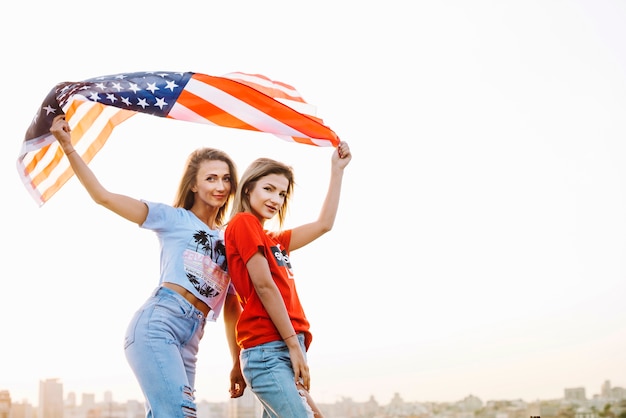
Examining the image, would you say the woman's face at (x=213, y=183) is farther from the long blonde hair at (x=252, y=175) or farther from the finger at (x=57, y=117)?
the finger at (x=57, y=117)

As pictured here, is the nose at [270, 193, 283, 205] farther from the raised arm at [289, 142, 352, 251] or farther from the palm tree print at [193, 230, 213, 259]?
the palm tree print at [193, 230, 213, 259]

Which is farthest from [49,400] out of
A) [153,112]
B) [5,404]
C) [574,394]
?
→ [153,112]

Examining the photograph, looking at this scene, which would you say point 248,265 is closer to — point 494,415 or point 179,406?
point 179,406

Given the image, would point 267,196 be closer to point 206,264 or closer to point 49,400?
point 206,264

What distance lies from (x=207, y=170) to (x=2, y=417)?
43.9 metres

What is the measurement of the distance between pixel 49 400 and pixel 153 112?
4060cm

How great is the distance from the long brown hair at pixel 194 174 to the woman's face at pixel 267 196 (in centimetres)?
35

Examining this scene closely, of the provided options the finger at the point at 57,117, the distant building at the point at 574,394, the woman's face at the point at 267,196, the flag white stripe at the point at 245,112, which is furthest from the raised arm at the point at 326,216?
the distant building at the point at 574,394

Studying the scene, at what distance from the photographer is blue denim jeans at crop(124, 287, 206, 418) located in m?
4.12

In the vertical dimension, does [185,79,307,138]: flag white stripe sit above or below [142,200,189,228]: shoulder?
above

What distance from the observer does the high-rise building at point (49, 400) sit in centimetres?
4158

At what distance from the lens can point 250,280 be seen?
4.25 m

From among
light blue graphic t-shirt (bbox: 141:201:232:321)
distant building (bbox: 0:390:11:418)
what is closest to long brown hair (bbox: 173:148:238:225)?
light blue graphic t-shirt (bbox: 141:201:232:321)

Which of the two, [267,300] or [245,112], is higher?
[245,112]
